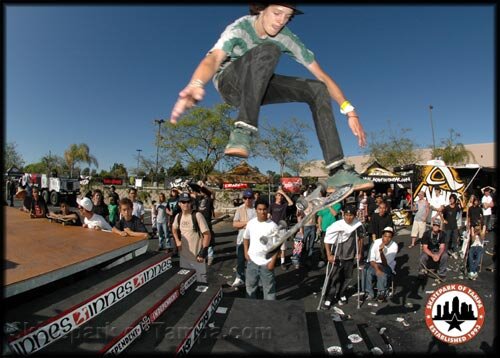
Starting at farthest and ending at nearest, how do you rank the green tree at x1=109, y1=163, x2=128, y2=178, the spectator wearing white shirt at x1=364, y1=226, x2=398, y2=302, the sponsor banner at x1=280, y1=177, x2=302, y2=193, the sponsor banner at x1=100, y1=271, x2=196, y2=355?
1. the green tree at x1=109, y1=163, x2=128, y2=178
2. the sponsor banner at x1=280, y1=177, x2=302, y2=193
3. the spectator wearing white shirt at x1=364, y1=226, x2=398, y2=302
4. the sponsor banner at x1=100, y1=271, x2=196, y2=355

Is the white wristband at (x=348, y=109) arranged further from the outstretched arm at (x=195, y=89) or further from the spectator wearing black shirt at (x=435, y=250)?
the spectator wearing black shirt at (x=435, y=250)

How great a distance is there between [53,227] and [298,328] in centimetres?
360

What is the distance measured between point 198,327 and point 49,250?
1.67 m

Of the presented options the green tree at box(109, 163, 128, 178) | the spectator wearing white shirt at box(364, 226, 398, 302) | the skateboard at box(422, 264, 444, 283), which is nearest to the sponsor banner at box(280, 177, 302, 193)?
the skateboard at box(422, 264, 444, 283)

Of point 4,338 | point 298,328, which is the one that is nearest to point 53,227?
point 4,338

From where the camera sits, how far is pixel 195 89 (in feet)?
6.41

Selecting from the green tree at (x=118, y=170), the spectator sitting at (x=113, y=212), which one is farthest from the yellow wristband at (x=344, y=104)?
the green tree at (x=118, y=170)

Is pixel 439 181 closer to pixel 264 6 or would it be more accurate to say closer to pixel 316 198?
pixel 316 198

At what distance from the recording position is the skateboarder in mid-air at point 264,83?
2.03 m

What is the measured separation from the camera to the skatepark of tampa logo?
11.4 feet

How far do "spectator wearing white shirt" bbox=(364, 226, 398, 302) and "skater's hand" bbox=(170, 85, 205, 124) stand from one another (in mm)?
4592

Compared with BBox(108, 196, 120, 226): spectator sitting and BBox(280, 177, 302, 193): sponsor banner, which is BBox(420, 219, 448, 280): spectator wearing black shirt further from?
BBox(280, 177, 302, 193): sponsor banner

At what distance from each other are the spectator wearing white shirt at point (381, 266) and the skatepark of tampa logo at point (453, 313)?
5.10 ft

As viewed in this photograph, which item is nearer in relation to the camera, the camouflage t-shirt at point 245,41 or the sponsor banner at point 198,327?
the camouflage t-shirt at point 245,41
